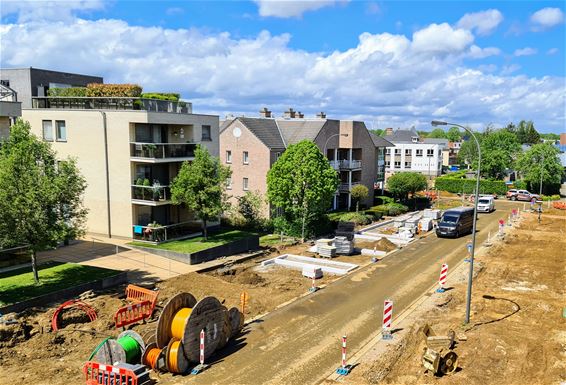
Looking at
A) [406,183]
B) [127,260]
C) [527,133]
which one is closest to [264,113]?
[406,183]

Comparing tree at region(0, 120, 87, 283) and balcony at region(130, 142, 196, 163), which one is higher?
balcony at region(130, 142, 196, 163)

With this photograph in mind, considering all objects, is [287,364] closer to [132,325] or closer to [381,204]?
[132,325]

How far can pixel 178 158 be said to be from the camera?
32625mm

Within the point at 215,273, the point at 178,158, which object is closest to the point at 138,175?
the point at 178,158

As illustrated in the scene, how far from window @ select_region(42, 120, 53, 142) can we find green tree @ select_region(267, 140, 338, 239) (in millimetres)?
16134

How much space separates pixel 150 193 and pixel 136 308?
41.6ft

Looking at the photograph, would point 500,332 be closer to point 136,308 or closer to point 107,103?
point 136,308

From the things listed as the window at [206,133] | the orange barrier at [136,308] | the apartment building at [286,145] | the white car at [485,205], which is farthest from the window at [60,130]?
the white car at [485,205]

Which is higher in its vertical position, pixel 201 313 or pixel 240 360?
pixel 201 313

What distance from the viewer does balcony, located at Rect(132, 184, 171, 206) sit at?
3077cm

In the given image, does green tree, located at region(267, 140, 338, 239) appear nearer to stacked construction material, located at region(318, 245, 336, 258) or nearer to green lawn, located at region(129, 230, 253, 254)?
green lawn, located at region(129, 230, 253, 254)

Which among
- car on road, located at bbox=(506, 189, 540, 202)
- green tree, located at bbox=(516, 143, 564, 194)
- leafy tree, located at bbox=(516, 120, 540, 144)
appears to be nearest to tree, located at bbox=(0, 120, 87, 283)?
car on road, located at bbox=(506, 189, 540, 202)

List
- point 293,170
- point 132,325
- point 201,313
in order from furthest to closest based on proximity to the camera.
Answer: point 293,170
point 132,325
point 201,313

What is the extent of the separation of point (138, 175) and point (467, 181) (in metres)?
56.0
